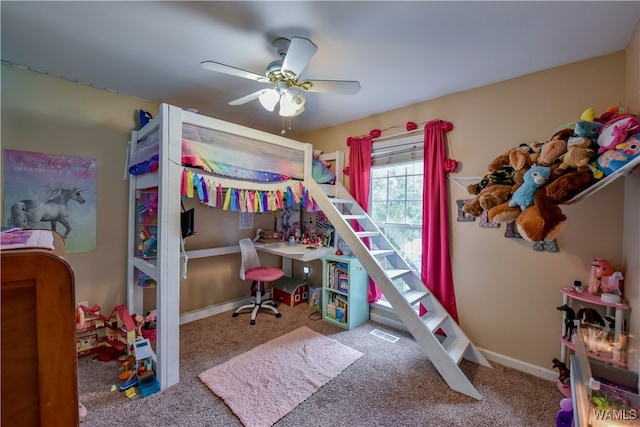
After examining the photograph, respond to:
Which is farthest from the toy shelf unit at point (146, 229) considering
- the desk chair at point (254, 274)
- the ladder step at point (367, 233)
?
the ladder step at point (367, 233)

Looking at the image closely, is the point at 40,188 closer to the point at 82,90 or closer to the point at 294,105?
the point at 82,90

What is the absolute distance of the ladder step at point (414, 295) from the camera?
7.54 ft

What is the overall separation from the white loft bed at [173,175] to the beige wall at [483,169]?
233 millimetres

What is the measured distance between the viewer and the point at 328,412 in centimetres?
175

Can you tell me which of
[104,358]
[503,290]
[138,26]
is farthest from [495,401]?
[138,26]

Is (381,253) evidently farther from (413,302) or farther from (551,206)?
(551,206)

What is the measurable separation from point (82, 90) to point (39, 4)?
1.13 meters

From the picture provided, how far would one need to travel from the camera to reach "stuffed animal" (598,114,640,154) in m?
1.23

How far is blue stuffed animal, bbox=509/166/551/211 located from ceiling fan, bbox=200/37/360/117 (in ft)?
3.95

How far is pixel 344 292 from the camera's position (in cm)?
299

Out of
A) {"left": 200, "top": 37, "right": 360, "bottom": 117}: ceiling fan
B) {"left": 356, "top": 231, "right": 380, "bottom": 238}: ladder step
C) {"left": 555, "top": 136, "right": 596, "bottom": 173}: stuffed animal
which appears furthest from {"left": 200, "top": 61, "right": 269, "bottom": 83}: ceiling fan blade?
{"left": 555, "top": 136, "right": 596, "bottom": 173}: stuffed animal

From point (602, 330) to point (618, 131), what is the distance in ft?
4.51

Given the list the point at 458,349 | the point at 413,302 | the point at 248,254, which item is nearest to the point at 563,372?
the point at 458,349

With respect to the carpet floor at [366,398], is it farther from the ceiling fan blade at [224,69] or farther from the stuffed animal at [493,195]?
the ceiling fan blade at [224,69]
